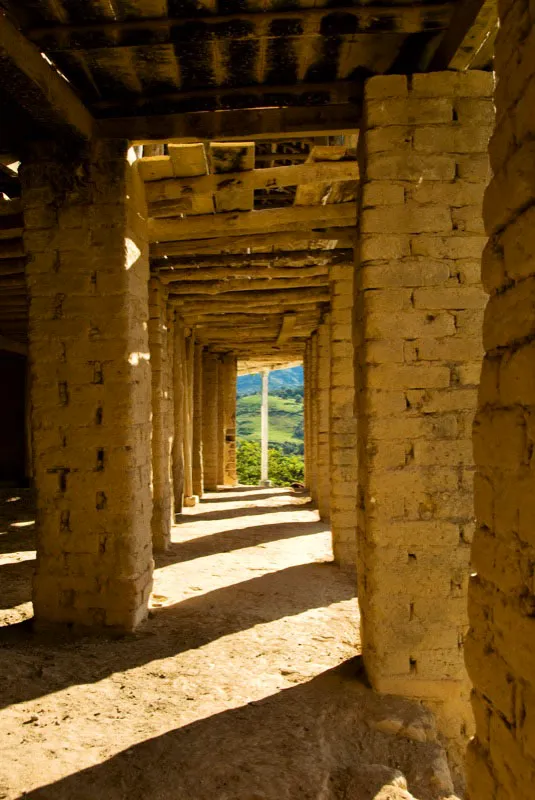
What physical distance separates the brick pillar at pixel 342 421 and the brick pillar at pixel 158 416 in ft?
8.31

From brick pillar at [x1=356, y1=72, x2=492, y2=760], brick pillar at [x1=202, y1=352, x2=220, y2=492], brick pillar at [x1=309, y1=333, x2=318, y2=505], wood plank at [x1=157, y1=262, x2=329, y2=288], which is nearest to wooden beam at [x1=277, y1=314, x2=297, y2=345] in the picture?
brick pillar at [x1=309, y1=333, x2=318, y2=505]

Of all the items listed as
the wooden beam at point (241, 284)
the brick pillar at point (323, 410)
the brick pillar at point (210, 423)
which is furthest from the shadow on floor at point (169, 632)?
the brick pillar at point (210, 423)

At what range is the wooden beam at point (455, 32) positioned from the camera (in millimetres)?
3906

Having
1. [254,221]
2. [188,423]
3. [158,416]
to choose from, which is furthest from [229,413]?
[254,221]

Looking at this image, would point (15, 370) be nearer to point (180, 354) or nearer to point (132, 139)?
point (180, 354)

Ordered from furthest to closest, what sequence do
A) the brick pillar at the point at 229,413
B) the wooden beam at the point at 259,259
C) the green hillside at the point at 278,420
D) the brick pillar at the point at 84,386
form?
the green hillside at the point at 278,420, the brick pillar at the point at 229,413, the wooden beam at the point at 259,259, the brick pillar at the point at 84,386

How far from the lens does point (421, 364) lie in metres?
4.50

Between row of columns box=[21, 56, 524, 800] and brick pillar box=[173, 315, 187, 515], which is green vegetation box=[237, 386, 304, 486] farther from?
row of columns box=[21, 56, 524, 800]

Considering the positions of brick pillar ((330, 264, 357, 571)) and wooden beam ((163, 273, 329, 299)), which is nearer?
brick pillar ((330, 264, 357, 571))

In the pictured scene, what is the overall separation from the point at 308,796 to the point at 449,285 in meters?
3.41

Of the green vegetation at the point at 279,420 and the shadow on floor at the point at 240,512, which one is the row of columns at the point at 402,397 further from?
the green vegetation at the point at 279,420

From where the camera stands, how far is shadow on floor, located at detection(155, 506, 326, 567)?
9.02m

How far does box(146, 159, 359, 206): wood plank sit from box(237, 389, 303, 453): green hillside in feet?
182

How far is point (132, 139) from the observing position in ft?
17.7
